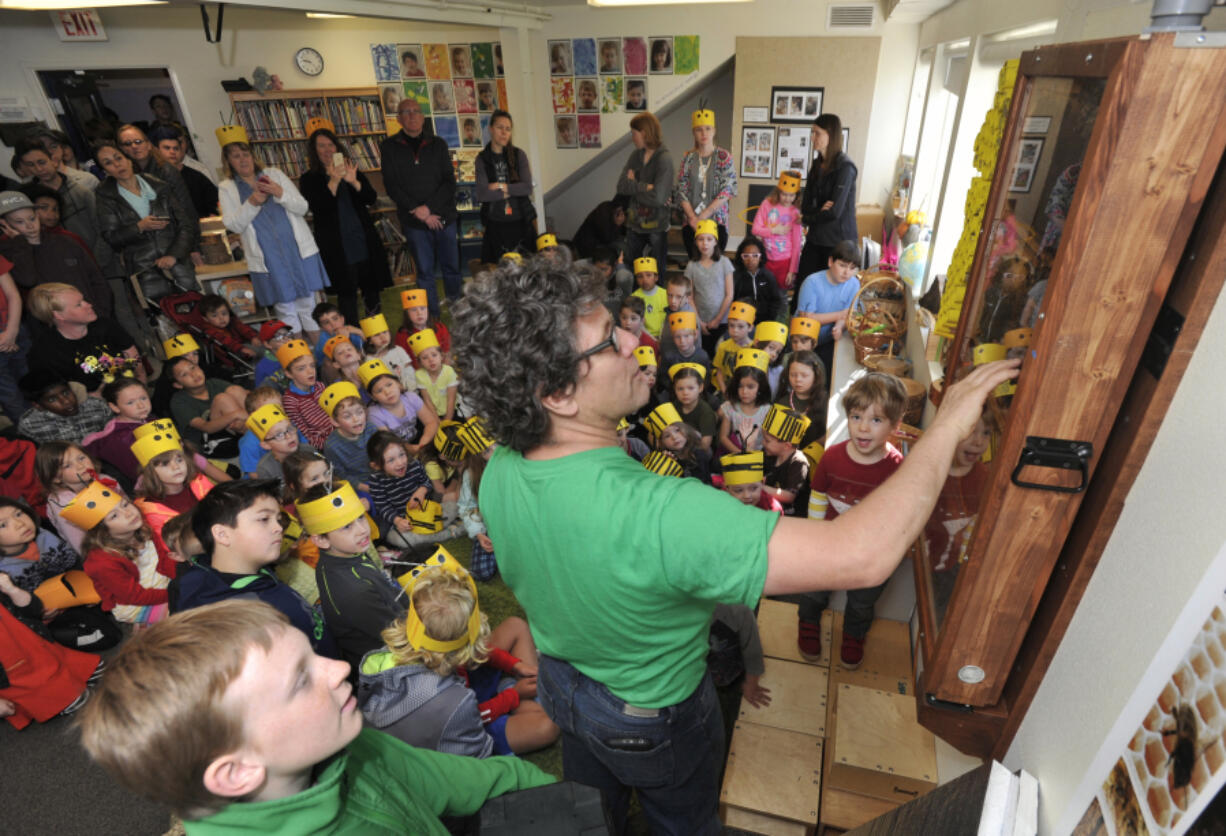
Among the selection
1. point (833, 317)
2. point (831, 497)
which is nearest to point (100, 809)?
point (831, 497)

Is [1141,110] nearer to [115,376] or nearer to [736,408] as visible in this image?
[736,408]

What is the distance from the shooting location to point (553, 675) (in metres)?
1.45

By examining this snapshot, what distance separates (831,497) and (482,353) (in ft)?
6.00

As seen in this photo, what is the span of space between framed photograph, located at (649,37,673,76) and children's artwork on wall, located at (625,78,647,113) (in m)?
0.20

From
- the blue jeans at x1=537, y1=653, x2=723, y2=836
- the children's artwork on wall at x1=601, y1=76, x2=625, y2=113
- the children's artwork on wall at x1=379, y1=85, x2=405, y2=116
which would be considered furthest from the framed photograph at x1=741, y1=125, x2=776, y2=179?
the blue jeans at x1=537, y1=653, x2=723, y2=836

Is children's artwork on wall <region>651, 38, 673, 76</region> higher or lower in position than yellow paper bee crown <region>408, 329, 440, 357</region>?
higher

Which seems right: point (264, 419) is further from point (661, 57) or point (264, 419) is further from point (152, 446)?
point (661, 57)

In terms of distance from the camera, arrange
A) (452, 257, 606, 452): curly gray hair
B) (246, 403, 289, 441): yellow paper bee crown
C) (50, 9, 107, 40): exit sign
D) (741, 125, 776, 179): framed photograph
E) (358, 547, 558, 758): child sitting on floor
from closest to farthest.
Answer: (452, 257, 606, 452): curly gray hair < (358, 547, 558, 758): child sitting on floor < (246, 403, 289, 441): yellow paper bee crown < (50, 9, 107, 40): exit sign < (741, 125, 776, 179): framed photograph

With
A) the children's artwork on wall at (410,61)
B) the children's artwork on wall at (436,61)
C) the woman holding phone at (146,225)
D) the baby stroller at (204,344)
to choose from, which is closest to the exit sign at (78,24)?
the woman holding phone at (146,225)

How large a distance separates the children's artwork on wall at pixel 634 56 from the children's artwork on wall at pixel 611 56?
0.07m

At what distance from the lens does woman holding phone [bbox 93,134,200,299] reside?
4.98 m

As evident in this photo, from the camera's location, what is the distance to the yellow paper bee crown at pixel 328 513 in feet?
7.82

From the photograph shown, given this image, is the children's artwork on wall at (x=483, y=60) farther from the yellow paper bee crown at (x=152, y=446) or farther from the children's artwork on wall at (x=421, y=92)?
the yellow paper bee crown at (x=152, y=446)

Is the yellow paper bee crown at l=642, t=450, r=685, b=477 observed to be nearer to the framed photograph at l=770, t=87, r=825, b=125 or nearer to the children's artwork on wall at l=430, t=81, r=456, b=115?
the framed photograph at l=770, t=87, r=825, b=125
